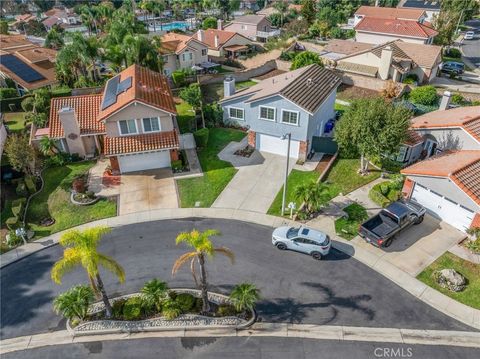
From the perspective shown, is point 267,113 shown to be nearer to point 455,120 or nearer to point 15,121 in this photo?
point 455,120

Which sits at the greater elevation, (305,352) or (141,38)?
(141,38)


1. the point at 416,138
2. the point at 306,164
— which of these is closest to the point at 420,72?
the point at 416,138

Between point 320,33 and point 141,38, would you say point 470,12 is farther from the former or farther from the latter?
point 141,38

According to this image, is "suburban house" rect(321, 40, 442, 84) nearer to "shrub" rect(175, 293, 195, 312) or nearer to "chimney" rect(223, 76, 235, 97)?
"chimney" rect(223, 76, 235, 97)

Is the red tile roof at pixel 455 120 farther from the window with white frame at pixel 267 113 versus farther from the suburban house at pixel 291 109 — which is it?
the window with white frame at pixel 267 113

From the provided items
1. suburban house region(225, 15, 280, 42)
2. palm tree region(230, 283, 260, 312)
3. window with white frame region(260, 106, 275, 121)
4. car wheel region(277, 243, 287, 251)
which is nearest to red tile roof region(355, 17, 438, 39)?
suburban house region(225, 15, 280, 42)

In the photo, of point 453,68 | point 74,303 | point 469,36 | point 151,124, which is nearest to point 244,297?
point 74,303
